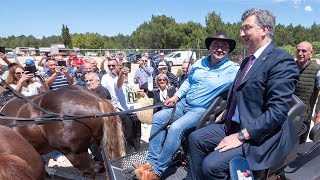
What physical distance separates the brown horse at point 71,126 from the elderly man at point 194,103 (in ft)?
2.43

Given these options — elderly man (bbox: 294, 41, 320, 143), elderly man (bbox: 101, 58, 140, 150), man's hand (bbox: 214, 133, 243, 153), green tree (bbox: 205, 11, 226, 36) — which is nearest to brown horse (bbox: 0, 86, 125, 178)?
elderly man (bbox: 101, 58, 140, 150)

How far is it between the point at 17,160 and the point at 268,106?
1.68 meters

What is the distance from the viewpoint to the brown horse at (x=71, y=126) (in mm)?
3518

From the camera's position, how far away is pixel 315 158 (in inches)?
91.0

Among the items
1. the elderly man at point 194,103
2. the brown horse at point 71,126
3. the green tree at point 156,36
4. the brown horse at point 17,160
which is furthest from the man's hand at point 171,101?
the green tree at point 156,36

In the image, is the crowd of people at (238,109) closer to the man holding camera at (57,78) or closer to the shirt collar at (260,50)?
the shirt collar at (260,50)

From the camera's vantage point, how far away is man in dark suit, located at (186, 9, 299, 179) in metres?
2.03

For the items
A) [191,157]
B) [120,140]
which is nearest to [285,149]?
[191,157]

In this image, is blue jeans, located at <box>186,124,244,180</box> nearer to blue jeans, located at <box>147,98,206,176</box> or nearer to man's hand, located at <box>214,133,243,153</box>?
man's hand, located at <box>214,133,243,153</box>

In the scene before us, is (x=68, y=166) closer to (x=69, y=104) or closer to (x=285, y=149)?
(x=69, y=104)

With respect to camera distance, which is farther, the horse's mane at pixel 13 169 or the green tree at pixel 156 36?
the green tree at pixel 156 36

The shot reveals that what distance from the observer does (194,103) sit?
320cm

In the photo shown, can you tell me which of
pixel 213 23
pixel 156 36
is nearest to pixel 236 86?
pixel 213 23

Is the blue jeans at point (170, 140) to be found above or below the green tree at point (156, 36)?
below
